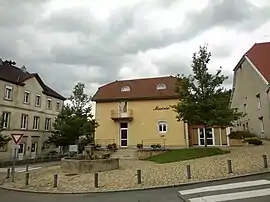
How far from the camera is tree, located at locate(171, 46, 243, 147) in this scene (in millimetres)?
22344

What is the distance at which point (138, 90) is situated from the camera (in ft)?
125

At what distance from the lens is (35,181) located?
643 inches

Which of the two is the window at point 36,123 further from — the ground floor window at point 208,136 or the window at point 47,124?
the ground floor window at point 208,136

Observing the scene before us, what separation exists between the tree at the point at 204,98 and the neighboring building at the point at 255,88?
5777 millimetres

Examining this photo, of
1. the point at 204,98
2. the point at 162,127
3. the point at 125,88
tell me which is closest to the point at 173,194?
the point at 204,98

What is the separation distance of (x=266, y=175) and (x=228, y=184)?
7.10 ft

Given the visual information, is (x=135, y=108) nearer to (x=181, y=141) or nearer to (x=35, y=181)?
(x=181, y=141)

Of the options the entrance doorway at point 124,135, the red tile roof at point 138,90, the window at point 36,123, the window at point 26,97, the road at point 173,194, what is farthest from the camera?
the window at point 36,123

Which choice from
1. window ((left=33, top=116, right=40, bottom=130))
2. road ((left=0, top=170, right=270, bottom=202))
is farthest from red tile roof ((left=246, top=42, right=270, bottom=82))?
window ((left=33, top=116, right=40, bottom=130))

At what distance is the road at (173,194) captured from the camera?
983cm

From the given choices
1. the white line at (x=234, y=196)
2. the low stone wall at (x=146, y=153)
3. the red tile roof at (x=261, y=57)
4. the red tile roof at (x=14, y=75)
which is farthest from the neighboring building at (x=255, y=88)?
the red tile roof at (x=14, y=75)

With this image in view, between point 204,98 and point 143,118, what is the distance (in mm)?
14182

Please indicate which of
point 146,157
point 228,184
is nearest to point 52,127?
point 146,157

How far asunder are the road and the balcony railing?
24.0 metres
